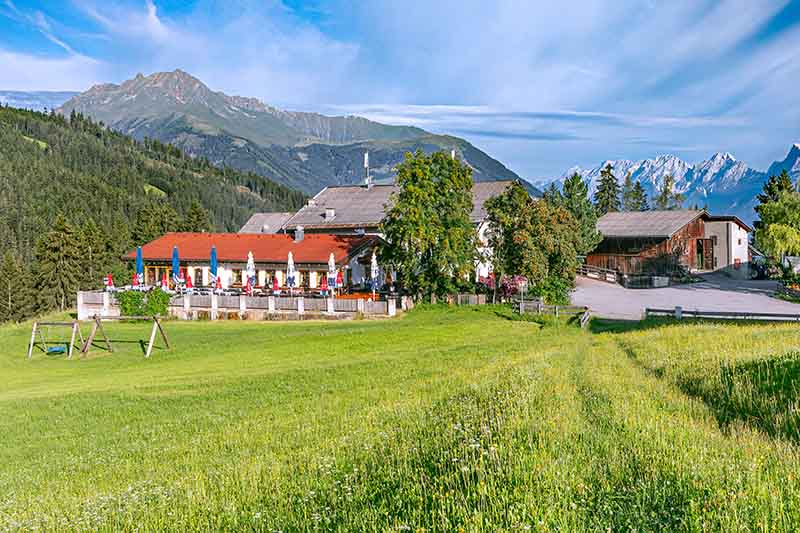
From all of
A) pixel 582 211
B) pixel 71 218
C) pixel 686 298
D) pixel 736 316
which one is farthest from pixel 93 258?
pixel 736 316

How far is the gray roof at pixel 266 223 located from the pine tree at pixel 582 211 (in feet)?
104

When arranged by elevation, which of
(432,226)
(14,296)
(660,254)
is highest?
(432,226)

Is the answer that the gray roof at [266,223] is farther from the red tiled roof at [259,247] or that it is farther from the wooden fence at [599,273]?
the wooden fence at [599,273]

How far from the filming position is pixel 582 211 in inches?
2339

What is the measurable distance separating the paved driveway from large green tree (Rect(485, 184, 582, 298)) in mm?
3639

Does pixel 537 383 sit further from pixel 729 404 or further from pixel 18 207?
pixel 18 207

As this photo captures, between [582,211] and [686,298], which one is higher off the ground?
[582,211]

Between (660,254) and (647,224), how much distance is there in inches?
148

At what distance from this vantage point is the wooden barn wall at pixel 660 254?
202 ft

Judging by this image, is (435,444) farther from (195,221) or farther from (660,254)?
(195,221)

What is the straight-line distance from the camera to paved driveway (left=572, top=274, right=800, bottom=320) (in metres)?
37.7

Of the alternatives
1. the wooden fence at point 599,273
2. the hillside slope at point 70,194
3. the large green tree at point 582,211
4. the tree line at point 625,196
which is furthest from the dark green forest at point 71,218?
the tree line at point 625,196

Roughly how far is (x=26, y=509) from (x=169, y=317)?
117 ft

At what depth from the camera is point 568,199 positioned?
195 feet
